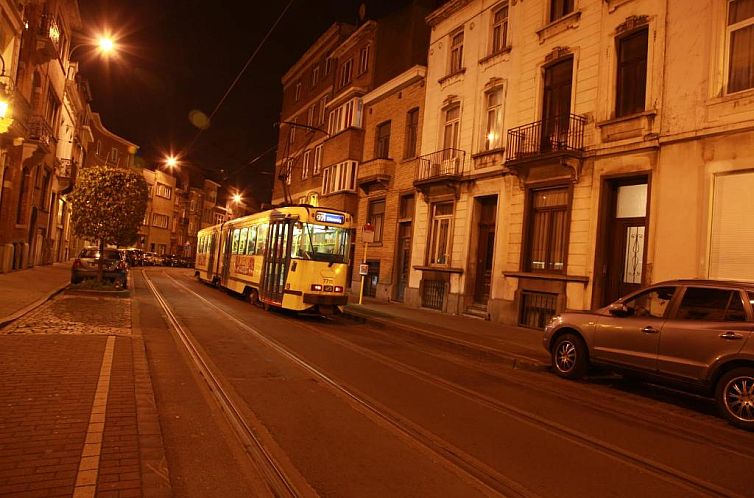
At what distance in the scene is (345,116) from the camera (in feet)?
97.9

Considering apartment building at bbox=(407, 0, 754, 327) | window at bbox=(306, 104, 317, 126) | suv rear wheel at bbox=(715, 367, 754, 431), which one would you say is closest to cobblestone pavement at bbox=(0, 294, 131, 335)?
suv rear wheel at bbox=(715, 367, 754, 431)

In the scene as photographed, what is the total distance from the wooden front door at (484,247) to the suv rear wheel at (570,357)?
9.21 m

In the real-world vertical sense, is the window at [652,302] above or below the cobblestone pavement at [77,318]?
above

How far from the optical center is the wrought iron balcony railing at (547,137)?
15273 mm

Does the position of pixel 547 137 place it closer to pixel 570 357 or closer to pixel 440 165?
pixel 440 165

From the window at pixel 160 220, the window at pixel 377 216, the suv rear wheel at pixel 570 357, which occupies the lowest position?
the suv rear wheel at pixel 570 357

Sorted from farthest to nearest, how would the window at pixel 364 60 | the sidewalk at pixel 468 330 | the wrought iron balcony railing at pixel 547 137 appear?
the window at pixel 364 60 → the wrought iron balcony railing at pixel 547 137 → the sidewalk at pixel 468 330

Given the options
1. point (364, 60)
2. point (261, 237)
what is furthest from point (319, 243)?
point (364, 60)

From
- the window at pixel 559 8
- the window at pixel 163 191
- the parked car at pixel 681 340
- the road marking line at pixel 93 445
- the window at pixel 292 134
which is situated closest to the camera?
the road marking line at pixel 93 445

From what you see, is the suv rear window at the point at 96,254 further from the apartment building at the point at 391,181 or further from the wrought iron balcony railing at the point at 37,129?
the apartment building at the point at 391,181

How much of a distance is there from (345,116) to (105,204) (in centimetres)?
1541

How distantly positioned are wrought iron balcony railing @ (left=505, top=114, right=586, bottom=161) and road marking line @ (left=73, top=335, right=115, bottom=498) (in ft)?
42.1

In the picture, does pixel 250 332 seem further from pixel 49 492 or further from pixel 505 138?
pixel 505 138

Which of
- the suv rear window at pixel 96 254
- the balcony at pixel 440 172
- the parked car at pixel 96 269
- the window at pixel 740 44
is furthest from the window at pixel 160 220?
the window at pixel 740 44
